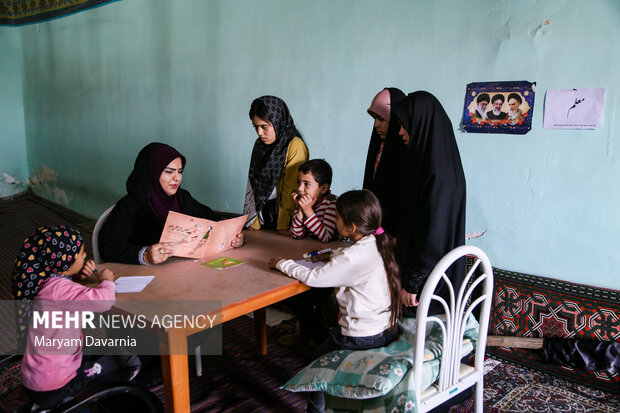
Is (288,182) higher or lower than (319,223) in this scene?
higher

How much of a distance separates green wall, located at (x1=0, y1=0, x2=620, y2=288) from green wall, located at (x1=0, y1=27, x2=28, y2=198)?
2236 mm

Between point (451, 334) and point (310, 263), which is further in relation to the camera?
point (310, 263)

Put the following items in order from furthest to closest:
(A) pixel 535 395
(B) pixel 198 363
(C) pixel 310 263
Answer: (B) pixel 198 363 < (A) pixel 535 395 < (C) pixel 310 263

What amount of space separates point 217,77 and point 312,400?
3085mm

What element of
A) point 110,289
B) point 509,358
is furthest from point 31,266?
point 509,358

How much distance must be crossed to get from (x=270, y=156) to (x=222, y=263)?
34.5 inches

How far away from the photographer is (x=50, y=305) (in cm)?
153

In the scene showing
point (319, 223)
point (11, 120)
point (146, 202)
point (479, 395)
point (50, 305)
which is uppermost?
point (11, 120)

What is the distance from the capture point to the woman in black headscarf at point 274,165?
8.54 feet

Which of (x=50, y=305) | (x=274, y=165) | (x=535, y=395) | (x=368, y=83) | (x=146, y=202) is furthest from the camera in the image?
(x=368, y=83)

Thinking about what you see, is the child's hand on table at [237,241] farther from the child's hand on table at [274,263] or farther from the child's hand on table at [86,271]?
the child's hand on table at [86,271]

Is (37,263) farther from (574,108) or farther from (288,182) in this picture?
(574,108)

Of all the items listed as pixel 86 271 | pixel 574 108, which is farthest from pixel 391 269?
pixel 574 108

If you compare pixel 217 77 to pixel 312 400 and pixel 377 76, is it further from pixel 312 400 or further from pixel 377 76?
pixel 312 400
